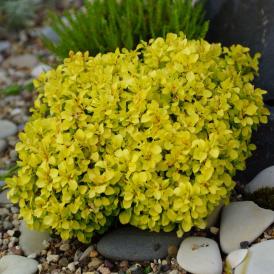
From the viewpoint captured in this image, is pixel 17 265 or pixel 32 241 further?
pixel 32 241

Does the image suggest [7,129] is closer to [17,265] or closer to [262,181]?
[17,265]

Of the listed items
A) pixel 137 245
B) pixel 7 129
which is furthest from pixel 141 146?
pixel 7 129

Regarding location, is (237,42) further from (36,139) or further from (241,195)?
(36,139)

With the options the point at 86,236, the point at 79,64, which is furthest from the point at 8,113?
the point at 86,236

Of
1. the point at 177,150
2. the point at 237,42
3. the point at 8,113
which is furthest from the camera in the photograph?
the point at 8,113

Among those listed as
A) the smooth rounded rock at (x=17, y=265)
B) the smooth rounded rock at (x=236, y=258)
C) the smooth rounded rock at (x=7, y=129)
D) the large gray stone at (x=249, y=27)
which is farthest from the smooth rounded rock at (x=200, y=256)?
the smooth rounded rock at (x=7, y=129)

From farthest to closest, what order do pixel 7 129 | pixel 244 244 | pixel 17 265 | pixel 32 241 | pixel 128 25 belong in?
1. pixel 7 129
2. pixel 128 25
3. pixel 32 241
4. pixel 17 265
5. pixel 244 244
